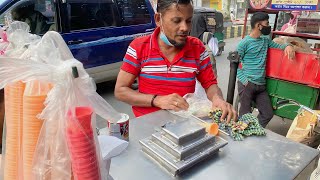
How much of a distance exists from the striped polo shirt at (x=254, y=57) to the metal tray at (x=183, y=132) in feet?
7.35

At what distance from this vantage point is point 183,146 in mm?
973

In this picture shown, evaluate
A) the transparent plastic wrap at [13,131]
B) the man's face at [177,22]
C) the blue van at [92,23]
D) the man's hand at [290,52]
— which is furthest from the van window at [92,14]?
the transparent plastic wrap at [13,131]

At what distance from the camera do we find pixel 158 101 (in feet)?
5.25

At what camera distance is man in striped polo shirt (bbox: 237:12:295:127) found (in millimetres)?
3053

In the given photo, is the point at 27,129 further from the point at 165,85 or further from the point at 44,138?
the point at 165,85

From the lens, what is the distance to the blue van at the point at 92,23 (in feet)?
12.0

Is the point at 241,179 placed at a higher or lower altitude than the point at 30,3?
lower

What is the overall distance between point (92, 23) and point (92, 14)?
145 millimetres

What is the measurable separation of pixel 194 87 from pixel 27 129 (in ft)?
4.21


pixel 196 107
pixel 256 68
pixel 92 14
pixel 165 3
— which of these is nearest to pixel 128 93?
pixel 196 107

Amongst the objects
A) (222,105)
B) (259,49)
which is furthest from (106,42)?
(222,105)

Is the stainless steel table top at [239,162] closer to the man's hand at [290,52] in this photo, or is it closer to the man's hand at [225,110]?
the man's hand at [225,110]

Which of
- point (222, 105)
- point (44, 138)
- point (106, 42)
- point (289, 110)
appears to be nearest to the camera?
point (44, 138)

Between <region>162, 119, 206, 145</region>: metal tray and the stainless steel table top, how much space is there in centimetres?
12
